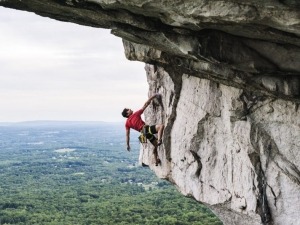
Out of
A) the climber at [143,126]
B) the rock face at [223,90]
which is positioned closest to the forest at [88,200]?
the climber at [143,126]

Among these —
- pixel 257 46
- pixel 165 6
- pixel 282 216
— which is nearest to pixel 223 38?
pixel 257 46

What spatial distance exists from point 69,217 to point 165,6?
58.3 m

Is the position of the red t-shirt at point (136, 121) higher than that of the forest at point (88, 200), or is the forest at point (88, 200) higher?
the red t-shirt at point (136, 121)

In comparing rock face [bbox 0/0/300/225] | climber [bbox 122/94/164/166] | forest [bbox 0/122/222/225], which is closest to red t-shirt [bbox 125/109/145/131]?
climber [bbox 122/94/164/166]

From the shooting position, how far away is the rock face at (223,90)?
6500 mm

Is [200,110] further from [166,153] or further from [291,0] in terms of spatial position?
[291,0]

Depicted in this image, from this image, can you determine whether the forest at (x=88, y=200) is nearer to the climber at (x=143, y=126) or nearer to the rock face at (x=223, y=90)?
the climber at (x=143, y=126)

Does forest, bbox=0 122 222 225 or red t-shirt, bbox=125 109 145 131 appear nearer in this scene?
red t-shirt, bbox=125 109 145 131

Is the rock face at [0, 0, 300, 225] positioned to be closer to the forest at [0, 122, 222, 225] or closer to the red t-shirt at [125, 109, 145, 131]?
the red t-shirt at [125, 109, 145, 131]

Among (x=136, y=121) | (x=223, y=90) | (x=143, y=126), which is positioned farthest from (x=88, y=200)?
(x=223, y=90)

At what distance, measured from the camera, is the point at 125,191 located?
89.7 m

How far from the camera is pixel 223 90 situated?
9781 millimetres

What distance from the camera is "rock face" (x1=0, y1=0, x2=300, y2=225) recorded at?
6500 millimetres

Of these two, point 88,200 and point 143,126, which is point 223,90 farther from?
point 88,200
